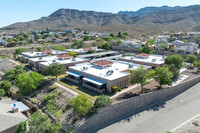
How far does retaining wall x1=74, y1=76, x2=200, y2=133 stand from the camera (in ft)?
96.6

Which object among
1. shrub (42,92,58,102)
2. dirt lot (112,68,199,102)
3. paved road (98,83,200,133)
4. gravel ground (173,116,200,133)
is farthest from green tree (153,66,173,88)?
shrub (42,92,58,102)

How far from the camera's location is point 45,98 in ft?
125

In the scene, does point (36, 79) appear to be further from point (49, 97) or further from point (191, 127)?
point (191, 127)

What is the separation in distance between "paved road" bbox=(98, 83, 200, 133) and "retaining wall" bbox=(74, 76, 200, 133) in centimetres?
168

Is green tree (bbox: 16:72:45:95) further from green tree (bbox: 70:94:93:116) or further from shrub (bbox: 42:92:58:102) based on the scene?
green tree (bbox: 70:94:93:116)

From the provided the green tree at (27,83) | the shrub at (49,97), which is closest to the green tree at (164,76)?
the shrub at (49,97)

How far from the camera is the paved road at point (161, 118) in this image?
2867 centimetres

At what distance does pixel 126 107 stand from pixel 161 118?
7.40 metres

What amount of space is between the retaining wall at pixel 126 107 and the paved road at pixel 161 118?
1676 millimetres

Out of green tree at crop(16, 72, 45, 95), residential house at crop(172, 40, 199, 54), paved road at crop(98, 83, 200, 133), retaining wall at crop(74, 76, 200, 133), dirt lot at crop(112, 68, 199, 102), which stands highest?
residential house at crop(172, 40, 199, 54)

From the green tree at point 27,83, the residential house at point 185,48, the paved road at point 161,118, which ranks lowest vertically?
the paved road at point 161,118

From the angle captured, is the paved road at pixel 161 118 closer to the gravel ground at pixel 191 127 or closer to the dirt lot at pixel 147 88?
the gravel ground at pixel 191 127

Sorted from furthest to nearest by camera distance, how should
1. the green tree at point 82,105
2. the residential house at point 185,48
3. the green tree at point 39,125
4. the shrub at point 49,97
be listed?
the residential house at point 185,48 < the shrub at point 49,97 < the green tree at point 82,105 < the green tree at point 39,125

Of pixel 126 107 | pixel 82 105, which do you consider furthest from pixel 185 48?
pixel 82 105
